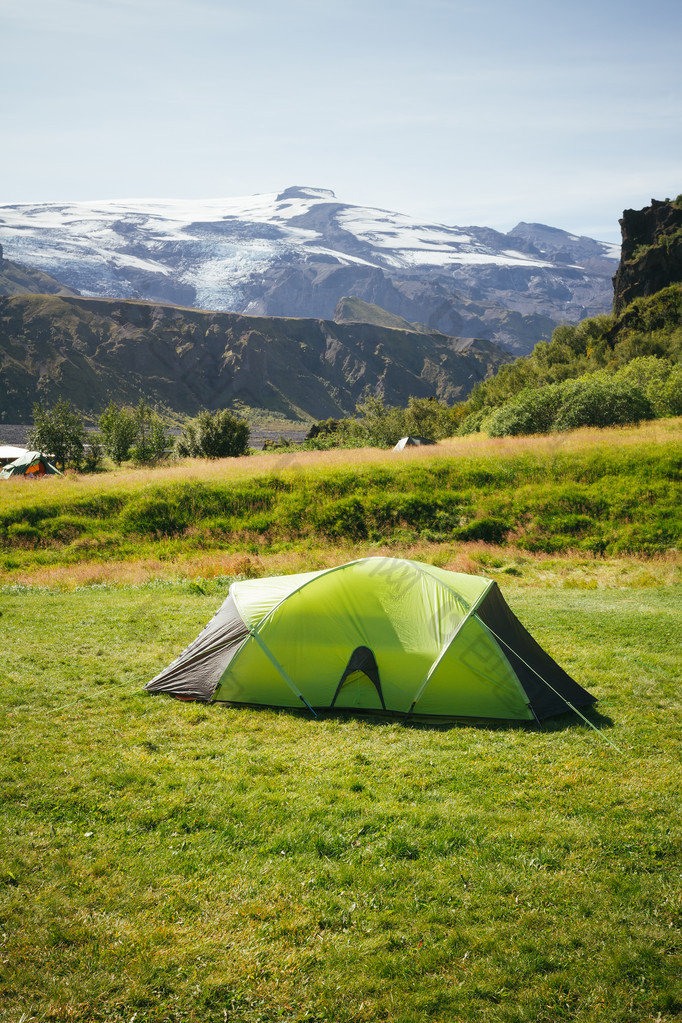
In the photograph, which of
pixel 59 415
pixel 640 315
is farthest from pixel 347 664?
pixel 640 315

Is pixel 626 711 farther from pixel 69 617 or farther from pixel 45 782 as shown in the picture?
pixel 69 617

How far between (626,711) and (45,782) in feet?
25.6

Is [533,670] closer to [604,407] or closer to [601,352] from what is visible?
[604,407]

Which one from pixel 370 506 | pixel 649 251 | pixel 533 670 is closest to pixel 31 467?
pixel 370 506

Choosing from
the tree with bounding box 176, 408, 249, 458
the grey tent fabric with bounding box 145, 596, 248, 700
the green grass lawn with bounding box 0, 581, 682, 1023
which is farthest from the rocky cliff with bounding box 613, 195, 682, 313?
the green grass lawn with bounding box 0, 581, 682, 1023

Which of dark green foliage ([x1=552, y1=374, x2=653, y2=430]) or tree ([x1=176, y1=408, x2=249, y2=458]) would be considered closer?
dark green foliage ([x1=552, y1=374, x2=653, y2=430])

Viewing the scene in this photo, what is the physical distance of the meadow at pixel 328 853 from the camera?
15.1 ft

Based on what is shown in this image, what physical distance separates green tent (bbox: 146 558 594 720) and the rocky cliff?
117 metres

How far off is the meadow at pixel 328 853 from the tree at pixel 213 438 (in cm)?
3795

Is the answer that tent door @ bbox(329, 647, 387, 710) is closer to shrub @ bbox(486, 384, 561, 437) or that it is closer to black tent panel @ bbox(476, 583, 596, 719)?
black tent panel @ bbox(476, 583, 596, 719)

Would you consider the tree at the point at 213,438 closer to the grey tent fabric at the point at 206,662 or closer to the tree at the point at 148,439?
the tree at the point at 148,439

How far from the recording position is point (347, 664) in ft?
30.6

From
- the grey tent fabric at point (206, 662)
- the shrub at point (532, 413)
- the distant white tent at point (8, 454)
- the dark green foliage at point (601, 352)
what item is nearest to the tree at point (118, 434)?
the distant white tent at point (8, 454)

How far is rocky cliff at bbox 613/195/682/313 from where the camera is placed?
108500 mm
